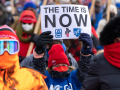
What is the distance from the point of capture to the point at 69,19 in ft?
9.92

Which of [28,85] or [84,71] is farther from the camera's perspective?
[84,71]

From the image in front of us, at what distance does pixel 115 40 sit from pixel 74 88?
1.02 meters

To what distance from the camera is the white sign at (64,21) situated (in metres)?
2.95

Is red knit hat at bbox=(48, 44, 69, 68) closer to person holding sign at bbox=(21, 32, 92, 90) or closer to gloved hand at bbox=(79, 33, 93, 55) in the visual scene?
person holding sign at bbox=(21, 32, 92, 90)

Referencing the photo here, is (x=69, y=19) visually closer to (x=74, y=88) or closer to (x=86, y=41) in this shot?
(x=86, y=41)

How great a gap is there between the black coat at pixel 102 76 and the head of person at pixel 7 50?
2.78ft

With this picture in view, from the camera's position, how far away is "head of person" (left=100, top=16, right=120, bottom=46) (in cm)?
245

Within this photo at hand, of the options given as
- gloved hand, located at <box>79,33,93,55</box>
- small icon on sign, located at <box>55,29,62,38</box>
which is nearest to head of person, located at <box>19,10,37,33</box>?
small icon on sign, located at <box>55,29,62,38</box>

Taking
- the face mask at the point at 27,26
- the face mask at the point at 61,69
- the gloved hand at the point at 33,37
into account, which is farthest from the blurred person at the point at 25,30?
the face mask at the point at 61,69

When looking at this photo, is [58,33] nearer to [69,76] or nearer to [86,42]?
[86,42]

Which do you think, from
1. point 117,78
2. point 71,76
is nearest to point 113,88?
point 117,78

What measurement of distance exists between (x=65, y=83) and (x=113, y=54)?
3.23ft

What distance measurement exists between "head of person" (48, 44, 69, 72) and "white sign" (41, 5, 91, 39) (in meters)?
0.37

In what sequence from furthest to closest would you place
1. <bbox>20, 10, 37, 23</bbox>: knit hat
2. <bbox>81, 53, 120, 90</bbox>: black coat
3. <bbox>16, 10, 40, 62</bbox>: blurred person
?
<bbox>20, 10, 37, 23</bbox>: knit hat → <bbox>16, 10, 40, 62</bbox>: blurred person → <bbox>81, 53, 120, 90</bbox>: black coat
